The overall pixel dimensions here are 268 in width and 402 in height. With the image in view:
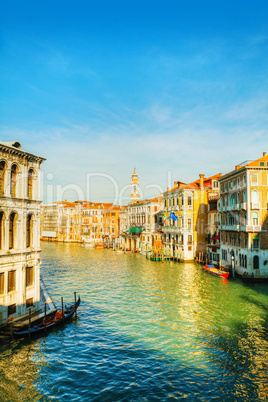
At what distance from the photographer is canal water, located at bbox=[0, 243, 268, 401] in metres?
13.0

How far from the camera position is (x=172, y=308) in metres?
23.7

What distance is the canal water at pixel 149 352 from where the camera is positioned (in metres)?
13.0

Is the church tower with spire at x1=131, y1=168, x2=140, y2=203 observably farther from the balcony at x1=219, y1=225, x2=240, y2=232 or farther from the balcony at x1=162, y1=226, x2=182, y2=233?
the balcony at x1=219, y1=225, x2=240, y2=232

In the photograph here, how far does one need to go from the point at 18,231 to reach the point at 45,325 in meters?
5.64

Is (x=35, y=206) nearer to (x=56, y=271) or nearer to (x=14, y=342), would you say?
(x=14, y=342)

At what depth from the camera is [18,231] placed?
762 inches

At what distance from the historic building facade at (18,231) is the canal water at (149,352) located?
103 inches

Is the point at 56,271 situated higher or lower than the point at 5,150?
lower

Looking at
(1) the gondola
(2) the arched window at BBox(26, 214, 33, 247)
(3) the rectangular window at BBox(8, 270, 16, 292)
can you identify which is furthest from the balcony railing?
(3) the rectangular window at BBox(8, 270, 16, 292)

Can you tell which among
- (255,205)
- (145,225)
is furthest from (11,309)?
(145,225)

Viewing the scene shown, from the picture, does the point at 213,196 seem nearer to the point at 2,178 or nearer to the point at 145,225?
the point at 145,225

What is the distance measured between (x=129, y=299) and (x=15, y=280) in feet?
34.9

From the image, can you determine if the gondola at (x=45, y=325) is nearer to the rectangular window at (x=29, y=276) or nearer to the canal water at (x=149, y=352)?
the canal water at (x=149, y=352)

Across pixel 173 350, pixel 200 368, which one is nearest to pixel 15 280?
pixel 173 350
